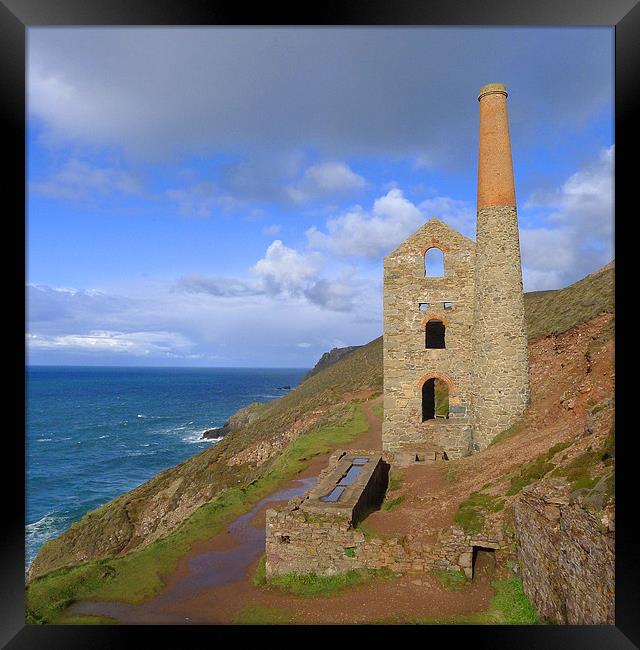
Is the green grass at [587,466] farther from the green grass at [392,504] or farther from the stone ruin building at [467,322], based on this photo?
the stone ruin building at [467,322]

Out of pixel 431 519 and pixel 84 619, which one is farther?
pixel 431 519

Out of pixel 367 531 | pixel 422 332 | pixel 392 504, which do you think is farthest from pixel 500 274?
pixel 367 531

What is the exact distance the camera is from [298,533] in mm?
12336

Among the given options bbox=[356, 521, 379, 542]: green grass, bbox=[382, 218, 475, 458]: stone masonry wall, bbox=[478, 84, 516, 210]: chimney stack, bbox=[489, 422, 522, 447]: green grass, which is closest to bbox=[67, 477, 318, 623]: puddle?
bbox=[356, 521, 379, 542]: green grass

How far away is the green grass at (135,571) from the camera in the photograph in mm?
12242

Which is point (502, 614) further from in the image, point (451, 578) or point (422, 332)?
point (422, 332)

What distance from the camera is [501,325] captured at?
1847cm


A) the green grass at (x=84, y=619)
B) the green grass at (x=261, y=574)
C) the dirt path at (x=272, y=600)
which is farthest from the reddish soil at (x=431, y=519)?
the green grass at (x=84, y=619)

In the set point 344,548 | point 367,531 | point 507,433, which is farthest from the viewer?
point 507,433

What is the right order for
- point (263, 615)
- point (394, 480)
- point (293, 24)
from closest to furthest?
point (293, 24), point (263, 615), point (394, 480)

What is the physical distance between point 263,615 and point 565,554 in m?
6.07

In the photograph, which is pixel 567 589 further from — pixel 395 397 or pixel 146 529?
pixel 146 529

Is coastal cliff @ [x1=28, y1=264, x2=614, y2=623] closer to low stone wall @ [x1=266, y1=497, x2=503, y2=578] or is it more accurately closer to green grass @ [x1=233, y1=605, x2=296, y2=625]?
low stone wall @ [x1=266, y1=497, x2=503, y2=578]
